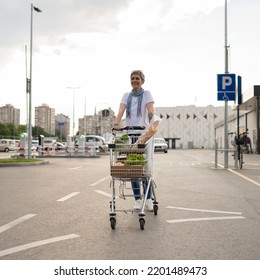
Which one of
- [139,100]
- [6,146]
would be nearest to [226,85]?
[139,100]

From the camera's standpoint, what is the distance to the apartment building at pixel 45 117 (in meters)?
180

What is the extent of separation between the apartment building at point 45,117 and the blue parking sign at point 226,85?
6515 inches

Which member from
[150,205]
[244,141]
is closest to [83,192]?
[150,205]

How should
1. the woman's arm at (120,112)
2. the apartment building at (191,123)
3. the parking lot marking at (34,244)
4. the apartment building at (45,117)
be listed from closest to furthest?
the parking lot marking at (34,244) < the woman's arm at (120,112) < the apartment building at (191,123) < the apartment building at (45,117)

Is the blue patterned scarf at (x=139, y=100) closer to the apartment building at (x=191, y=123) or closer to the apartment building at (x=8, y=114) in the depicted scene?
the apartment building at (x=191, y=123)

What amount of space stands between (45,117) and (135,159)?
181991 mm

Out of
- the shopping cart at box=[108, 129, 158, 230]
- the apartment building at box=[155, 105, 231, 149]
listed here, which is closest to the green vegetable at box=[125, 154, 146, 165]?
the shopping cart at box=[108, 129, 158, 230]

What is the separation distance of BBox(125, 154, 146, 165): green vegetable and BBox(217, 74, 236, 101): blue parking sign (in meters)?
11.6

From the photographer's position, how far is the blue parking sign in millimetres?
16062

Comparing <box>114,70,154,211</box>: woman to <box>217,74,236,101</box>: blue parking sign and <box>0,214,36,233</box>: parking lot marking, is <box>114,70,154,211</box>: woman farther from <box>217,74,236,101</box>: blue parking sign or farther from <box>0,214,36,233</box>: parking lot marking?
<box>217,74,236,101</box>: blue parking sign

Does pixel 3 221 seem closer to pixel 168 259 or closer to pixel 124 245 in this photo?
pixel 124 245

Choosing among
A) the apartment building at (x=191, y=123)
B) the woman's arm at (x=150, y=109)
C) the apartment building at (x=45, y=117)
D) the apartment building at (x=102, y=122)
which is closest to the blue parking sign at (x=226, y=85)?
the apartment building at (x=102, y=122)

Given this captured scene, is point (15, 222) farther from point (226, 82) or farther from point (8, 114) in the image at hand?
point (8, 114)
